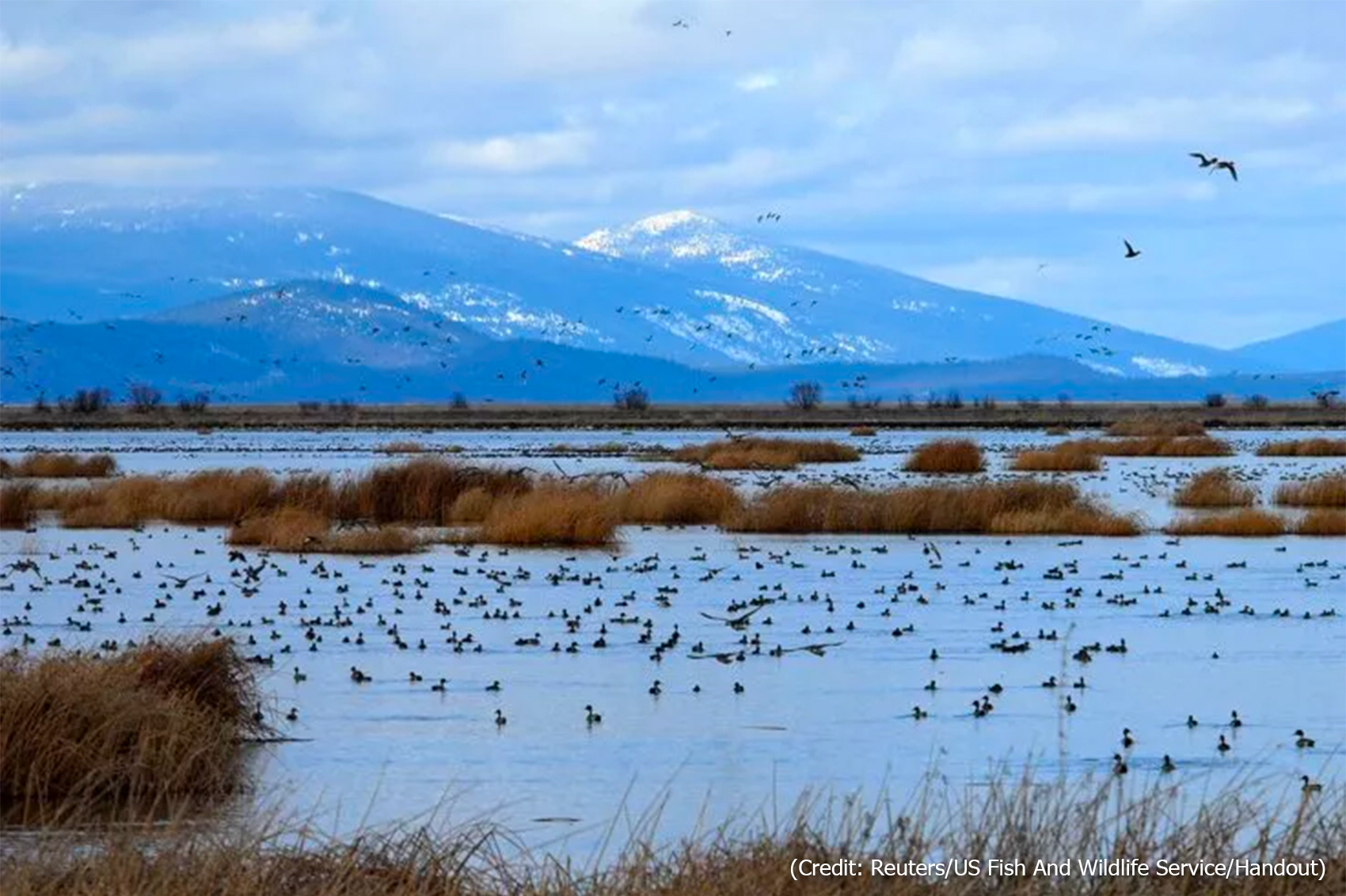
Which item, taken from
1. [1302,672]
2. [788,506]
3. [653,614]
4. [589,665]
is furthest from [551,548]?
[1302,672]

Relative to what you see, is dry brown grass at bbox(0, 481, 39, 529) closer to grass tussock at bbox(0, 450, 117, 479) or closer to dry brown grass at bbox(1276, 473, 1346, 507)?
grass tussock at bbox(0, 450, 117, 479)

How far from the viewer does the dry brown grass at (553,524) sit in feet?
126

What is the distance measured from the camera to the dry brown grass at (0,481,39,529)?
4378 cm

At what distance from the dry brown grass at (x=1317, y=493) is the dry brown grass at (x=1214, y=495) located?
26.5 inches

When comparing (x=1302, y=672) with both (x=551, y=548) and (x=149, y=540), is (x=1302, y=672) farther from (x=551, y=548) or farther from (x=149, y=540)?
(x=149, y=540)

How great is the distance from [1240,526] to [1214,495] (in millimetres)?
7583

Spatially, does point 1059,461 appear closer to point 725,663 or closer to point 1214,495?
point 1214,495

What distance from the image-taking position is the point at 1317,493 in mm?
47062

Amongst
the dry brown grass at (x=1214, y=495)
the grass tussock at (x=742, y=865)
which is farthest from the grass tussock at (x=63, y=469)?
the grass tussock at (x=742, y=865)

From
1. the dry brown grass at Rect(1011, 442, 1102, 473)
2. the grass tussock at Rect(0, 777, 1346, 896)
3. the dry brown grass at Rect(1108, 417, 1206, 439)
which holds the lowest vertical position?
the grass tussock at Rect(0, 777, 1346, 896)

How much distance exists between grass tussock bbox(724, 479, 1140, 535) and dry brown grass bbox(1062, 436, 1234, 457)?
36.9 meters

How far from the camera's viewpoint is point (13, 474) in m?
60.3

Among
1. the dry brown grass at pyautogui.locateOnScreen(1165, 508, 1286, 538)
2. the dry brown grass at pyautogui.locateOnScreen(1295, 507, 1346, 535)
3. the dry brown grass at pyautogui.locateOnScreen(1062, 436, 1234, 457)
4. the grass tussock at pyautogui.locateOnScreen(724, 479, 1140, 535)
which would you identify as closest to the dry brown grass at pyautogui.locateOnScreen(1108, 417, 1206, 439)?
the dry brown grass at pyautogui.locateOnScreen(1062, 436, 1234, 457)

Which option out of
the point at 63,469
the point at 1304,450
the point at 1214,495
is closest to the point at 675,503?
the point at 1214,495
